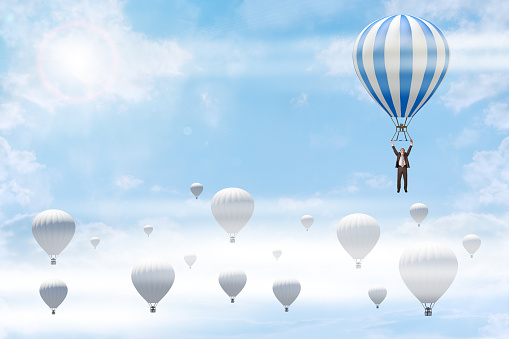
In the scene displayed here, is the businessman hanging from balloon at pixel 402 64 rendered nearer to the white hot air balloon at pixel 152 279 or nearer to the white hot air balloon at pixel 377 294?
the white hot air balloon at pixel 152 279

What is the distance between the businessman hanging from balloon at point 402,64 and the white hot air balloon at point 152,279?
21.1 meters

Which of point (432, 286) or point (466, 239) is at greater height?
point (466, 239)

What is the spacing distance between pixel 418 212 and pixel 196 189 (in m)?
22.0

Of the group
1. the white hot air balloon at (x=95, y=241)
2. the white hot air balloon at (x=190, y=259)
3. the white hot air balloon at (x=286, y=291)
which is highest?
the white hot air balloon at (x=95, y=241)

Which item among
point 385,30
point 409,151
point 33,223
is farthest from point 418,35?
point 33,223

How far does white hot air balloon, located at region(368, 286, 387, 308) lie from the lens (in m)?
86.8

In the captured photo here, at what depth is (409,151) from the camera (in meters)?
60.8

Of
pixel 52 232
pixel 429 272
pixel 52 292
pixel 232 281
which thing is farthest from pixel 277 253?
pixel 429 272

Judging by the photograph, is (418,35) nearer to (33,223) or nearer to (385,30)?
(385,30)

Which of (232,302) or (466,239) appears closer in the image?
(232,302)

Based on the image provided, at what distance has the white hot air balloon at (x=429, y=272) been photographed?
65625mm

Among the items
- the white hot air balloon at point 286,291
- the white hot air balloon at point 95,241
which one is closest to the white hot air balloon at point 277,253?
the white hot air balloon at point 286,291

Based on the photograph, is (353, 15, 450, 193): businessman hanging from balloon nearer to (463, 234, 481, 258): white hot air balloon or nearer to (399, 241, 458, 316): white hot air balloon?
(399, 241, 458, 316): white hot air balloon

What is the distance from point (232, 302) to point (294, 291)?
6.10 meters
